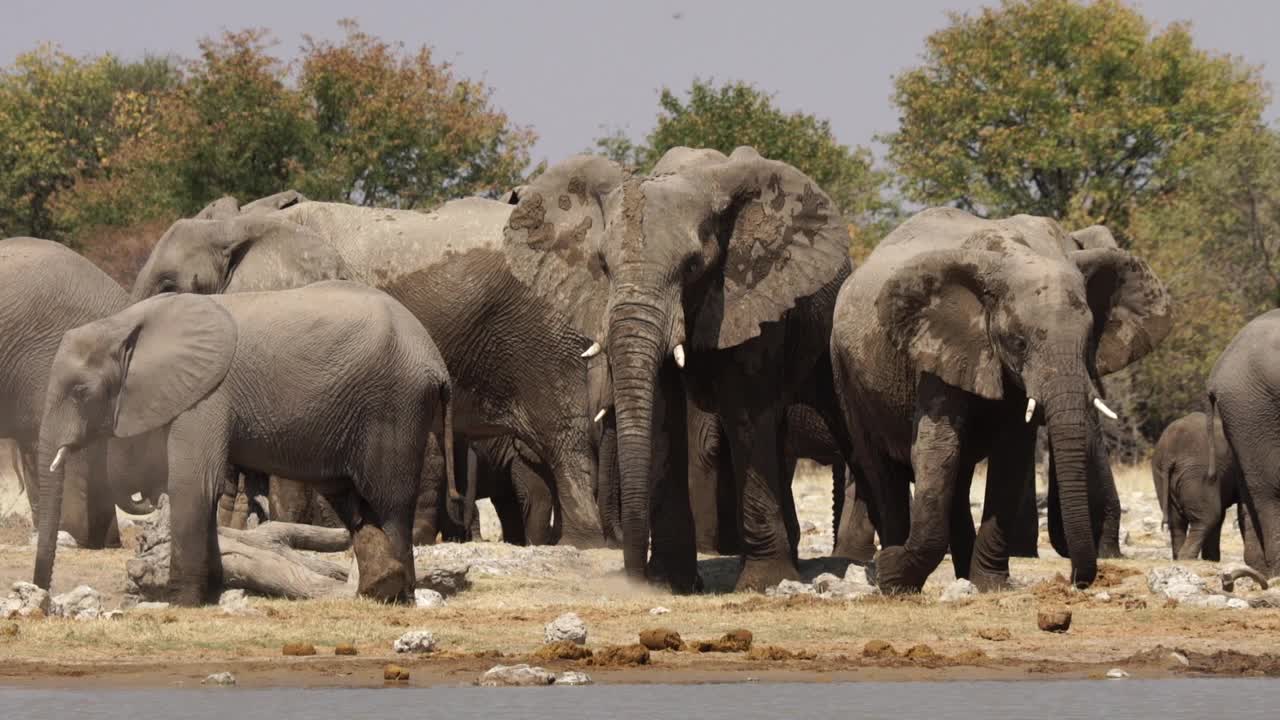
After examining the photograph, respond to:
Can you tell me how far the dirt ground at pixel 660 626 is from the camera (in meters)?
11.9

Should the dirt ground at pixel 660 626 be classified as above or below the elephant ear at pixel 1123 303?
below

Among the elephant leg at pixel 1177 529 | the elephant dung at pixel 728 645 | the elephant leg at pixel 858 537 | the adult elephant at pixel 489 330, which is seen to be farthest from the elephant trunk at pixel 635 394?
the elephant leg at pixel 1177 529

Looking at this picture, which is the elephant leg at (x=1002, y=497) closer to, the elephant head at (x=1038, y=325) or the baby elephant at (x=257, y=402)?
the elephant head at (x=1038, y=325)

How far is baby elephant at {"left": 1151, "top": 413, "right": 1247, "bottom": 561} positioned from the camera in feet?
72.3

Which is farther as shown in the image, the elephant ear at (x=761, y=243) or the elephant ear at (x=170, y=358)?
the elephant ear at (x=761, y=243)

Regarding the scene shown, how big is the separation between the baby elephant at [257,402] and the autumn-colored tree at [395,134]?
86.8ft

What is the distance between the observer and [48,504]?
14117mm

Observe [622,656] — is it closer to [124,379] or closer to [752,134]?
[124,379]

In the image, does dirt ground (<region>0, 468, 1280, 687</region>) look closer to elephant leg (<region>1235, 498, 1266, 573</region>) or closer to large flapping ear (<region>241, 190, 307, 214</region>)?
elephant leg (<region>1235, 498, 1266, 573</region>)

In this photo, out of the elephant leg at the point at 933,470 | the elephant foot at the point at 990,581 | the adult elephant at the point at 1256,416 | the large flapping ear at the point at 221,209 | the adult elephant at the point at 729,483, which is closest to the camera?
the elephant leg at the point at 933,470

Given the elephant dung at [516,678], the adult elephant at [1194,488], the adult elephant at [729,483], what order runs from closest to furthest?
the elephant dung at [516,678]
the adult elephant at [729,483]
the adult elephant at [1194,488]

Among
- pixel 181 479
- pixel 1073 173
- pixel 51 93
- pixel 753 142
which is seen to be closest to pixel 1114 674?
pixel 181 479

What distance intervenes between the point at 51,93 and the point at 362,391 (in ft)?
151

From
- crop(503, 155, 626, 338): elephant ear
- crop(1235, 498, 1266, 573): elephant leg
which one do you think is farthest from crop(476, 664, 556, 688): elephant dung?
crop(1235, 498, 1266, 573): elephant leg
